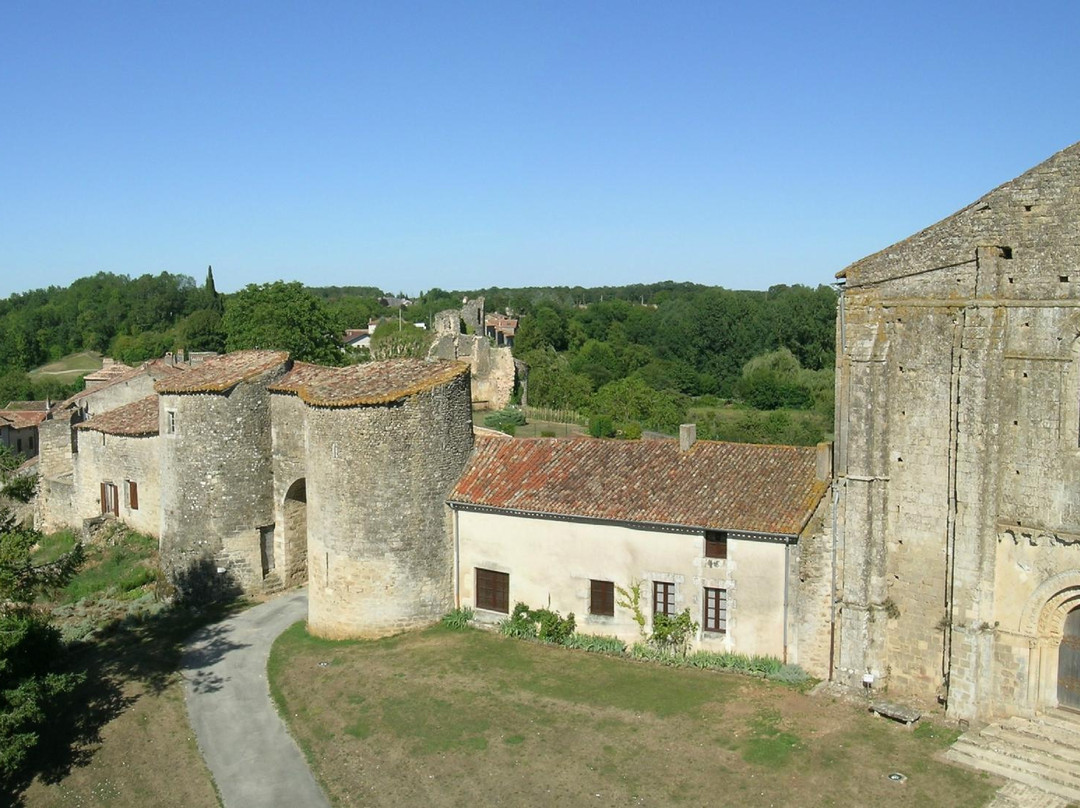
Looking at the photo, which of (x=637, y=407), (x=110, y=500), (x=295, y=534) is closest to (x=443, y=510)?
(x=295, y=534)

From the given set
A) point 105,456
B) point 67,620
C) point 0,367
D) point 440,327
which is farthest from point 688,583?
point 0,367

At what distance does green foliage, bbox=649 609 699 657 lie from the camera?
2167 centimetres

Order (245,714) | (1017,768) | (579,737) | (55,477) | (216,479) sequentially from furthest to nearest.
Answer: (55,477), (216,479), (245,714), (579,737), (1017,768)

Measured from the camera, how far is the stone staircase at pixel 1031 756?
16.0 m

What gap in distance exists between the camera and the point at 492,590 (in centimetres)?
2453

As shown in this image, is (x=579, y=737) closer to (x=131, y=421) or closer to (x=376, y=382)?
(x=376, y=382)

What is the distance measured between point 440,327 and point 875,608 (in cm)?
6223

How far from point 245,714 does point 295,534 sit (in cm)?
886

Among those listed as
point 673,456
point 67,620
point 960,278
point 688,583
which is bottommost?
point 67,620

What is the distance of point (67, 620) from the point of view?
88.3 ft

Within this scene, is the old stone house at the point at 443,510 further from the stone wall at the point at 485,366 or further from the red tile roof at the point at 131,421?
the stone wall at the point at 485,366

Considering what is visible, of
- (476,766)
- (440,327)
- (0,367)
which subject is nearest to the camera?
(476,766)

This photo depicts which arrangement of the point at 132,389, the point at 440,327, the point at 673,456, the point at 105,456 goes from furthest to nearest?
the point at 440,327 → the point at 132,389 → the point at 105,456 → the point at 673,456

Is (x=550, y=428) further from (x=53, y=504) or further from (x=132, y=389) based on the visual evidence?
(x=53, y=504)
